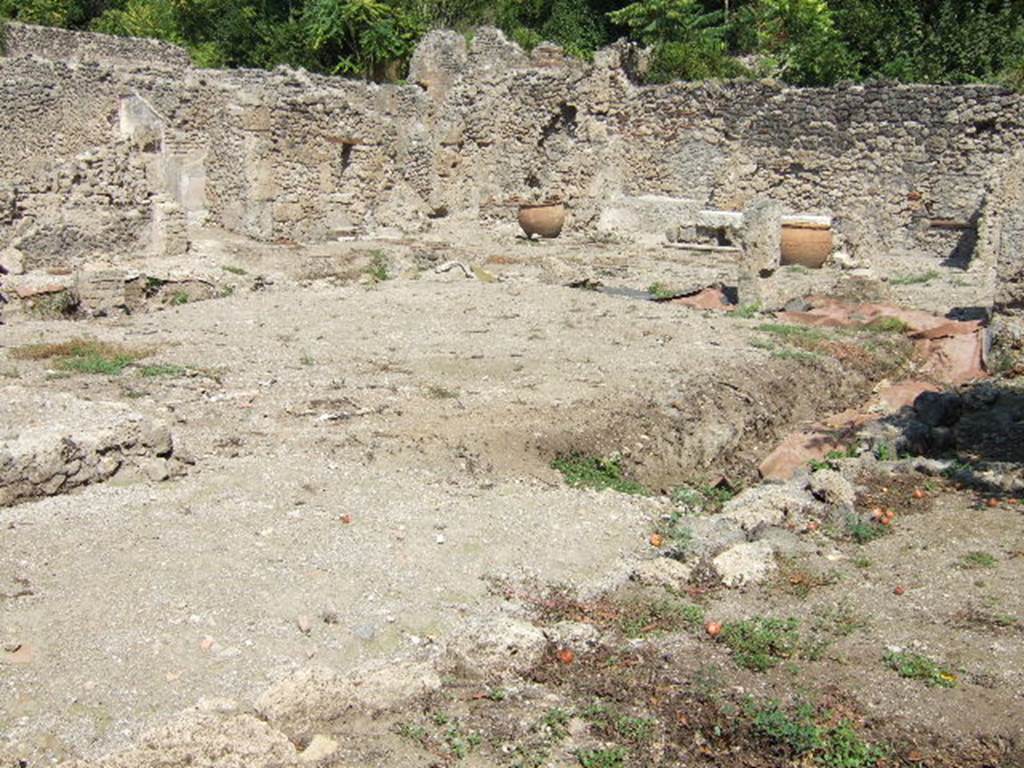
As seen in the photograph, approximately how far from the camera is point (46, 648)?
516 cm

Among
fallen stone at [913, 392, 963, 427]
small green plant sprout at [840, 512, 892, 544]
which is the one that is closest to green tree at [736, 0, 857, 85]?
fallen stone at [913, 392, 963, 427]

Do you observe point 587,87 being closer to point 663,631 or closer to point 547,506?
point 547,506

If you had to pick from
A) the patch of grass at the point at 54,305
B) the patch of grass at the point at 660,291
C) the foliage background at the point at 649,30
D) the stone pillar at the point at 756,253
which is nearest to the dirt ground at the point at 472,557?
the patch of grass at the point at 54,305

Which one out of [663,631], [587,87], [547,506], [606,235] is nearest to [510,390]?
[547,506]

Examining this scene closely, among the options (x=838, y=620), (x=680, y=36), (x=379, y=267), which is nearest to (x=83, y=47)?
(x=680, y=36)

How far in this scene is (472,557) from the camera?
663 centimetres

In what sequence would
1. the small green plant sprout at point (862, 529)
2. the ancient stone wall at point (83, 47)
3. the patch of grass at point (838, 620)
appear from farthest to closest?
the ancient stone wall at point (83, 47)
the small green plant sprout at point (862, 529)
the patch of grass at point (838, 620)

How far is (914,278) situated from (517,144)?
10080 mm

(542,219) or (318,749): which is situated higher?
(542,219)

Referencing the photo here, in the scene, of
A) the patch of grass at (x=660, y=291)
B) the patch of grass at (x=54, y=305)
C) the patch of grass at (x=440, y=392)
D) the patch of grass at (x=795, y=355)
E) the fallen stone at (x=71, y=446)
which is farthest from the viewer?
the patch of grass at (x=660, y=291)

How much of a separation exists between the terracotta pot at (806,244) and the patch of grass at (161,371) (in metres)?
10.8

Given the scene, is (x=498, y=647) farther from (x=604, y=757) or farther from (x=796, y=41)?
(x=796, y=41)

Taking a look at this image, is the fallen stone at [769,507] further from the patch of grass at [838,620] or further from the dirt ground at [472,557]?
the patch of grass at [838,620]

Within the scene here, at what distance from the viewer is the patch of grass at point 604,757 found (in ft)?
14.7
